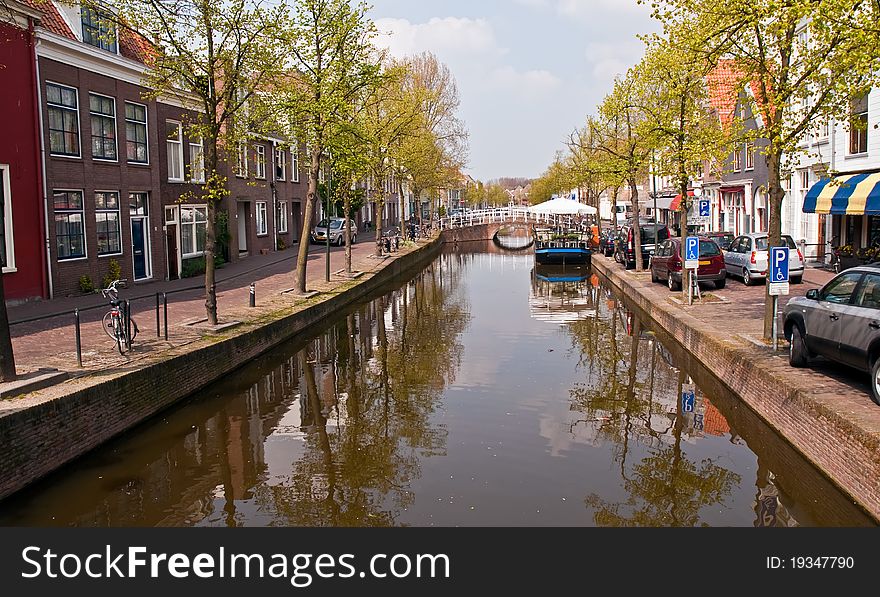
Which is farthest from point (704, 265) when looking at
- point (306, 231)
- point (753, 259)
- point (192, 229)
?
point (192, 229)

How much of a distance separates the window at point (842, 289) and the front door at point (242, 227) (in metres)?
31.7

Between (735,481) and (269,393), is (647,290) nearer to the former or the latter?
(269,393)

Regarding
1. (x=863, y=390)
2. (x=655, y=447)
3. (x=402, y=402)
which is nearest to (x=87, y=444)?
(x=402, y=402)

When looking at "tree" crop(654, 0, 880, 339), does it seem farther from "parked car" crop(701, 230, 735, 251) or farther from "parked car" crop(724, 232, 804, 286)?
"parked car" crop(701, 230, 735, 251)

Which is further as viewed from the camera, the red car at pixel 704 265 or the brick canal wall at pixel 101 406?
the red car at pixel 704 265

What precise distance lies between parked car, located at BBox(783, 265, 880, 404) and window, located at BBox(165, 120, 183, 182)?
911 inches

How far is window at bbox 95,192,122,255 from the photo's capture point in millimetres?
24156

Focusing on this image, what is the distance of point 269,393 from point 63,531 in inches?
255

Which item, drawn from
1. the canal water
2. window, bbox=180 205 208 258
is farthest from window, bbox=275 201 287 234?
the canal water

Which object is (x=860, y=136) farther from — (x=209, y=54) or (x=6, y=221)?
(x=6, y=221)

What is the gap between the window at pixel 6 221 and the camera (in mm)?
19797

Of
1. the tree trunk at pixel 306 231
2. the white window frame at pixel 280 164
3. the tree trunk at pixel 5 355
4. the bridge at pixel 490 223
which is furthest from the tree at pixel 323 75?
the bridge at pixel 490 223

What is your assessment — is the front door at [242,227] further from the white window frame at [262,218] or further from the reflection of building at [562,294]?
the reflection of building at [562,294]

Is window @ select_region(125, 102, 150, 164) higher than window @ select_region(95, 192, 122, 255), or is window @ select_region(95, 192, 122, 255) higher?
window @ select_region(125, 102, 150, 164)
